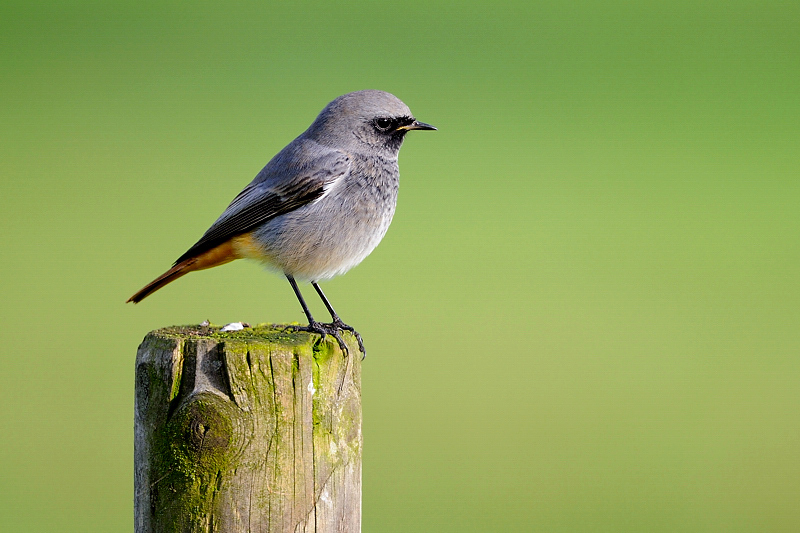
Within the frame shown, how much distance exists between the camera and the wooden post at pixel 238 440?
307 cm

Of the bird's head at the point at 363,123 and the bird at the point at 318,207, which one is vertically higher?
the bird's head at the point at 363,123

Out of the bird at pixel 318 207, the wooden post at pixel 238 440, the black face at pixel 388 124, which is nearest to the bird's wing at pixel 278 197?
the bird at pixel 318 207

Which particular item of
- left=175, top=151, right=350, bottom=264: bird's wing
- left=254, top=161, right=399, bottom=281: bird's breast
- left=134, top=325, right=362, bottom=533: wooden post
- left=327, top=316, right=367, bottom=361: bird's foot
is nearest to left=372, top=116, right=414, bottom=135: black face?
left=254, top=161, right=399, bottom=281: bird's breast

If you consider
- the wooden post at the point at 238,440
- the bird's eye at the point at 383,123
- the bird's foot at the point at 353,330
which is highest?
the bird's eye at the point at 383,123

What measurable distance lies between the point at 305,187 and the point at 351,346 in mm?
1528

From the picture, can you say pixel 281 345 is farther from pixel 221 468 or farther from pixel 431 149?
pixel 431 149

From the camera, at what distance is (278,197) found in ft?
16.8

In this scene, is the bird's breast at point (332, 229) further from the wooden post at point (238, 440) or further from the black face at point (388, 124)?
the wooden post at point (238, 440)

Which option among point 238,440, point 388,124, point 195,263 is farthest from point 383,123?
point 238,440

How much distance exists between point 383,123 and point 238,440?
2769 millimetres

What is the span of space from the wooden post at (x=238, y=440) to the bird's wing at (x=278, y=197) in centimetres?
177

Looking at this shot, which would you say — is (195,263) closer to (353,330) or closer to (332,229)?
(332,229)

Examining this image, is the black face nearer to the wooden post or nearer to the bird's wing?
the bird's wing

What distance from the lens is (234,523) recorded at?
3061 mm
